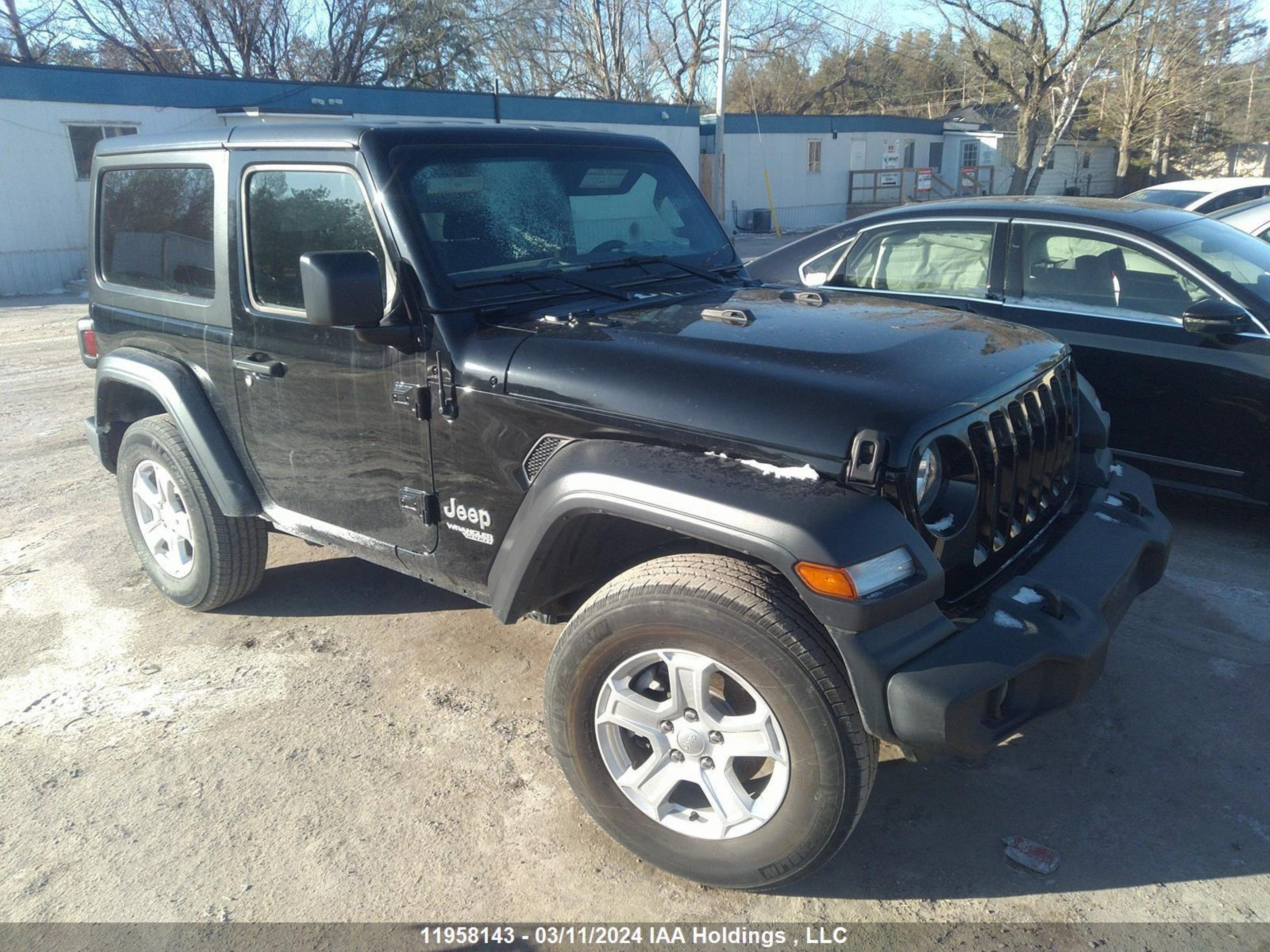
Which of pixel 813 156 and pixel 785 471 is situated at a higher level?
pixel 813 156

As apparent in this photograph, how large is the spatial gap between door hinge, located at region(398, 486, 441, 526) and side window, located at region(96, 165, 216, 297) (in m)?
1.22

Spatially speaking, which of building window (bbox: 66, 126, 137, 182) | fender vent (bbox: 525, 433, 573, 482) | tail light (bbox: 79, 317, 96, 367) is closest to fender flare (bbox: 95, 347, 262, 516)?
tail light (bbox: 79, 317, 96, 367)

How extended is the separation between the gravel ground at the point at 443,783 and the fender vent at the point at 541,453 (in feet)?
3.47

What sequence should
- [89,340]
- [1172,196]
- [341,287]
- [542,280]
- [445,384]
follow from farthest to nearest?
[1172,196] < [89,340] < [542,280] < [445,384] < [341,287]

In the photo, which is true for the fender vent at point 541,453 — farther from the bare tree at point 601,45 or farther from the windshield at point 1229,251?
the bare tree at point 601,45

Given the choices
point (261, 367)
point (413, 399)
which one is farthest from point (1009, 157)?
point (413, 399)

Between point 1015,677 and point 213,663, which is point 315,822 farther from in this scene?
point 1015,677

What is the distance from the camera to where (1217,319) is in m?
A: 4.62

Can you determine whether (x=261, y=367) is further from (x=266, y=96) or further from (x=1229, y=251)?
(x=266, y=96)

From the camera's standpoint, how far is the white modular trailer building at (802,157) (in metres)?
29.3

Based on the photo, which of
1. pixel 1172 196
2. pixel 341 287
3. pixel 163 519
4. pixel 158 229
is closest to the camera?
pixel 341 287

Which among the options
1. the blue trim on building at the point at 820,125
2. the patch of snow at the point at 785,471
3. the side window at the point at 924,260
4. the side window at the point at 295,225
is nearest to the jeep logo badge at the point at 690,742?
the patch of snow at the point at 785,471

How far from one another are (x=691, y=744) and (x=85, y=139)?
65.6ft

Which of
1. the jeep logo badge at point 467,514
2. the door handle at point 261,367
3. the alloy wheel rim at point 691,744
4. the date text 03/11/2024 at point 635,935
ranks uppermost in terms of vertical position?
the door handle at point 261,367
